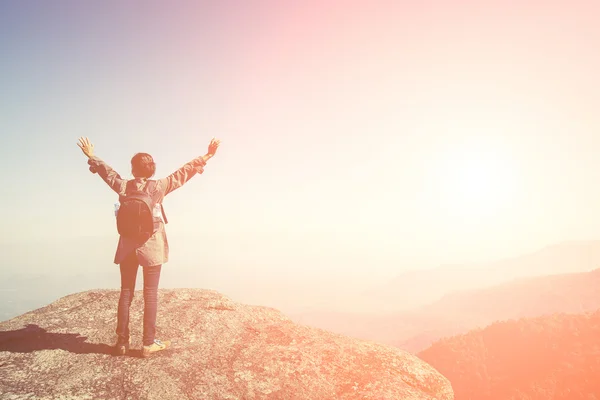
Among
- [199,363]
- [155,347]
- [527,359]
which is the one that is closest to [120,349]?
[155,347]

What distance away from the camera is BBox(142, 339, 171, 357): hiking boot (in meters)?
7.38

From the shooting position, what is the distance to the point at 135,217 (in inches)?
280

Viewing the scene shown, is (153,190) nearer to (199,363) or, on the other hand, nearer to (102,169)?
(102,169)

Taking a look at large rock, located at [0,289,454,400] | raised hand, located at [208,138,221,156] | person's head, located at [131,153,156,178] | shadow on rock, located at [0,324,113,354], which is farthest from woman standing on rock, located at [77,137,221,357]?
raised hand, located at [208,138,221,156]

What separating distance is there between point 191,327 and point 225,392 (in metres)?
3.31

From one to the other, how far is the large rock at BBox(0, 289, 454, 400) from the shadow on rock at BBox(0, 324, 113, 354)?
0.07ft

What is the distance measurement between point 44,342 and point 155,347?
305 centimetres

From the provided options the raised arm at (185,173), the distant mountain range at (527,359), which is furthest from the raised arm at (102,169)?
the distant mountain range at (527,359)

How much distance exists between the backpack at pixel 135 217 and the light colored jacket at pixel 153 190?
235mm

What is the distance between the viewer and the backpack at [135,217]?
711 cm

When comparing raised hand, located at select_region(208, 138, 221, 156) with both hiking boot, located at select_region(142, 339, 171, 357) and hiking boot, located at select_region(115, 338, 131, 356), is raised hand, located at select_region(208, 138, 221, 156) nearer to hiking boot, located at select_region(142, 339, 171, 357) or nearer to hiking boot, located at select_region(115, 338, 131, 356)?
hiking boot, located at select_region(142, 339, 171, 357)

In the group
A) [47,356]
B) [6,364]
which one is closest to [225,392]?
[47,356]

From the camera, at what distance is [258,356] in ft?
Answer: 25.4

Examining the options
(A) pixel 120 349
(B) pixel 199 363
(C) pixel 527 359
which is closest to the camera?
(B) pixel 199 363
